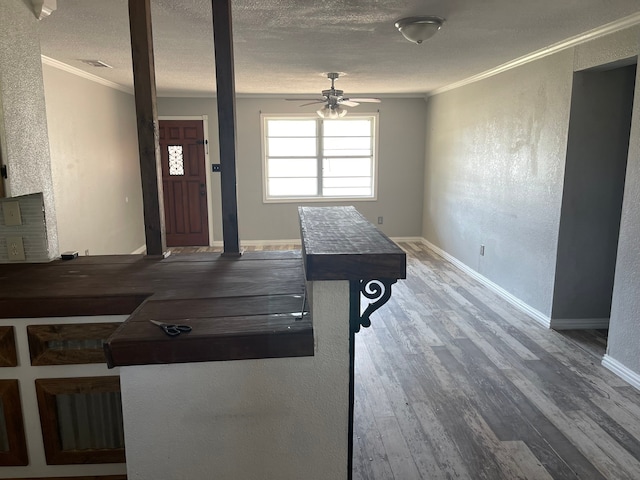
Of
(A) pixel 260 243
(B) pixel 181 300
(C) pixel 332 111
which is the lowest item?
(A) pixel 260 243

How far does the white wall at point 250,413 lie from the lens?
3.95 feet

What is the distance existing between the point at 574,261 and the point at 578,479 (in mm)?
2125

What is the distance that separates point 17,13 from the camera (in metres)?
1.82

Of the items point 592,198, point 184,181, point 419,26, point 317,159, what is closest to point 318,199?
point 317,159

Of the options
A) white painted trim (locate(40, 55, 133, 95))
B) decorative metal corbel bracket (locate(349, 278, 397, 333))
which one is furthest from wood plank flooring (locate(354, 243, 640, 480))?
white painted trim (locate(40, 55, 133, 95))

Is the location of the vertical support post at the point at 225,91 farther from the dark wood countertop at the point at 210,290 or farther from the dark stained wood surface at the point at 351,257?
the dark stained wood surface at the point at 351,257

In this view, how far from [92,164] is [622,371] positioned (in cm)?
530

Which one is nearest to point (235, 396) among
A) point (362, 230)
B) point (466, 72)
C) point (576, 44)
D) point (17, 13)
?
point (362, 230)

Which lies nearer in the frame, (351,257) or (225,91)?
(351,257)

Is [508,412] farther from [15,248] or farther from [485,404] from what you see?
[15,248]

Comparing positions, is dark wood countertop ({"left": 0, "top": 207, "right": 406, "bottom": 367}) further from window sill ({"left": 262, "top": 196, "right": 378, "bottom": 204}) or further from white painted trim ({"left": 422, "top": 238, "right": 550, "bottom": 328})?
window sill ({"left": 262, "top": 196, "right": 378, "bottom": 204})

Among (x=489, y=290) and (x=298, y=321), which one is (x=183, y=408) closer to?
(x=298, y=321)

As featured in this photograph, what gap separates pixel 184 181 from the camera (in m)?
7.00

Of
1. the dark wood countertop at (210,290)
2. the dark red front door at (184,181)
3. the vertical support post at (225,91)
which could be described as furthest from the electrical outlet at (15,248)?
the dark red front door at (184,181)
